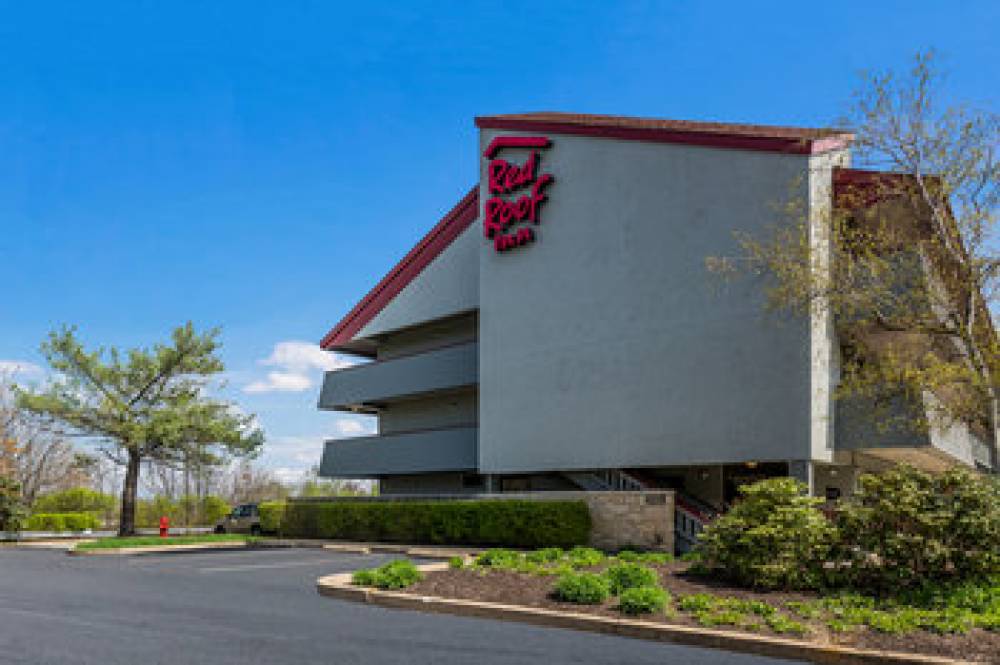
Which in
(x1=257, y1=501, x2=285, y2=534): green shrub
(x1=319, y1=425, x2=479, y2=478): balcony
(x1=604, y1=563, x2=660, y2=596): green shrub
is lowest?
(x1=257, y1=501, x2=285, y2=534): green shrub

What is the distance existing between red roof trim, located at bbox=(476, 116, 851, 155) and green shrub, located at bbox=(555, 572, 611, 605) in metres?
12.3

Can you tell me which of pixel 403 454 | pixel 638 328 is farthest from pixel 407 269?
pixel 638 328

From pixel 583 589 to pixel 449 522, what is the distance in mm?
15537

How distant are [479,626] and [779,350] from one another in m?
14.0

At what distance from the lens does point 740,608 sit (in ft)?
38.2

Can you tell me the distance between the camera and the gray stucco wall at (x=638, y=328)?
23.1 metres

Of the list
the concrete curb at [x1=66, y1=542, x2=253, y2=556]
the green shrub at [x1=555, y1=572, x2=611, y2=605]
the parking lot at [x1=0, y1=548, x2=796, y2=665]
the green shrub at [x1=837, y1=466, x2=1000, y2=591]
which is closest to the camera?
the parking lot at [x1=0, y1=548, x2=796, y2=665]

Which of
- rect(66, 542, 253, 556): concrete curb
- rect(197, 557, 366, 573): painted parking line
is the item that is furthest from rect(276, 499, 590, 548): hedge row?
rect(197, 557, 366, 573): painted parking line

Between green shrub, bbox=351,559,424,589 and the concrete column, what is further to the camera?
the concrete column

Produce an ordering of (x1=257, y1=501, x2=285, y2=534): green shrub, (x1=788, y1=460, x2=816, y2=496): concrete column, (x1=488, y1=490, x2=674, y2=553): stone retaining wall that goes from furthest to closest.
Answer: (x1=257, y1=501, x2=285, y2=534): green shrub → (x1=488, y1=490, x2=674, y2=553): stone retaining wall → (x1=788, y1=460, x2=816, y2=496): concrete column

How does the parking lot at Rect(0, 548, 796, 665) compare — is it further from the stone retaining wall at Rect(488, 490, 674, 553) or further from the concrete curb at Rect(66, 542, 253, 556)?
the concrete curb at Rect(66, 542, 253, 556)

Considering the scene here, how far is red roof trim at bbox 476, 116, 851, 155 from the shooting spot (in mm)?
22547

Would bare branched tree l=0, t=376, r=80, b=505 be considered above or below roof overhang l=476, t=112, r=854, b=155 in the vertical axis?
below

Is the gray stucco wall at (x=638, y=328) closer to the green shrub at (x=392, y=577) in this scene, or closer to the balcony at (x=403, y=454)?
the balcony at (x=403, y=454)
